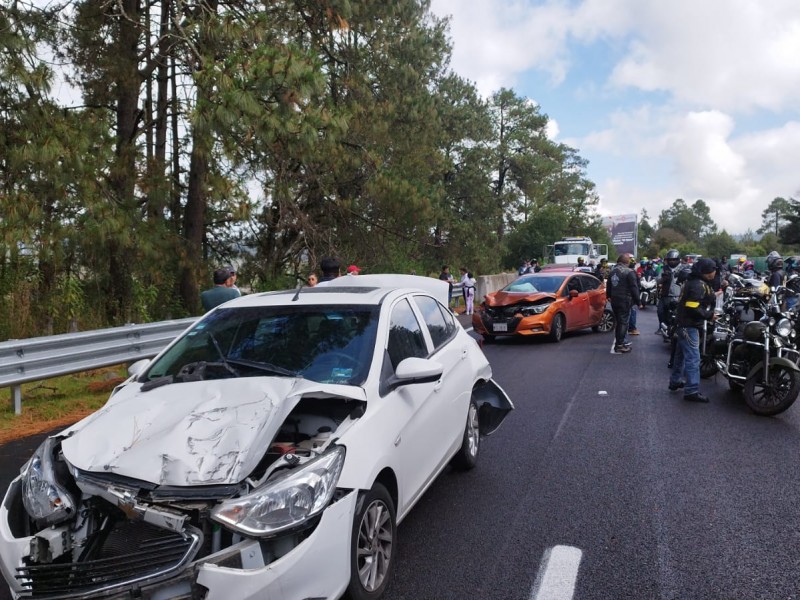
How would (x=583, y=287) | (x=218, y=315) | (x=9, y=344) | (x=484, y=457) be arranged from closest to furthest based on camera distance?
(x=218, y=315), (x=484, y=457), (x=9, y=344), (x=583, y=287)

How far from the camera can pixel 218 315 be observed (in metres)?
4.73

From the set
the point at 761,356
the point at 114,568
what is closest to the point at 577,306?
the point at 761,356

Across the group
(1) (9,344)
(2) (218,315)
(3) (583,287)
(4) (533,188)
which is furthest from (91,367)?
(4) (533,188)

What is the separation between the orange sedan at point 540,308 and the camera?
13.5 m

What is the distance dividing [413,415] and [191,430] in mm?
1338

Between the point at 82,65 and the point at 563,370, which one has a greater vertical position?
the point at 82,65

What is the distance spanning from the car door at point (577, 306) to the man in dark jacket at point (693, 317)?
6067 mm

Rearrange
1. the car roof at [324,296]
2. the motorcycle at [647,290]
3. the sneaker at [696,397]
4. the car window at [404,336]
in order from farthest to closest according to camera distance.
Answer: the motorcycle at [647,290], the sneaker at [696,397], the car roof at [324,296], the car window at [404,336]

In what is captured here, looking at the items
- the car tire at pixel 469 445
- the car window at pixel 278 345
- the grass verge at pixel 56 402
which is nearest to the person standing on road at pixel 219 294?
the grass verge at pixel 56 402

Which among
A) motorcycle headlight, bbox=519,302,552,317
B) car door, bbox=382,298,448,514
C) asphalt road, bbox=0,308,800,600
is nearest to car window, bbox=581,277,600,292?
motorcycle headlight, bbox=519,302,552,317

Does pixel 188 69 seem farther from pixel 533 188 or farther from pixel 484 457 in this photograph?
pixel 533 188

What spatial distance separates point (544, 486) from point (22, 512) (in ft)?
11.4

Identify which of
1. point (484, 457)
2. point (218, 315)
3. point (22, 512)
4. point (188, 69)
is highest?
point (188, 69)

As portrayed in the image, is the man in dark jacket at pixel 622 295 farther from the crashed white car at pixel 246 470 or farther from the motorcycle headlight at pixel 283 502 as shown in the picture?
the motorcycle headlight at pixel 283 502
